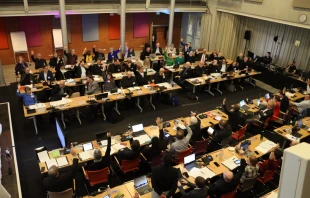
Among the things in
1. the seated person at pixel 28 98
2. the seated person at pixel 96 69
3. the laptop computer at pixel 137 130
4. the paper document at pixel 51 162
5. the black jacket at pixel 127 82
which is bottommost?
the paper document at pixel 51 162

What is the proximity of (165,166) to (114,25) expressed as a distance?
1403 cm

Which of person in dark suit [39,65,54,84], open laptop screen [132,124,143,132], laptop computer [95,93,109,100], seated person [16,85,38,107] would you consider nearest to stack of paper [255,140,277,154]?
open laptop screen [132,124,143,132]

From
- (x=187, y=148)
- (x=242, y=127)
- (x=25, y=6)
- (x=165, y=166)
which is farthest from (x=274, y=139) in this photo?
(x=25, y=6)

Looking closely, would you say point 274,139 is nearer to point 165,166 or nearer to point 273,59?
point 165,166

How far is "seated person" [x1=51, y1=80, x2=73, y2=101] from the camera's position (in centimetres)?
984

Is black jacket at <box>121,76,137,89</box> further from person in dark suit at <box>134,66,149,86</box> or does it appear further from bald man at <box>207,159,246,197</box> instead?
bald man at <box>207,159,246,197</box>

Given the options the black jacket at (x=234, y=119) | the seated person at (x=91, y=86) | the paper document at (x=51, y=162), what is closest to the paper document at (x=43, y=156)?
the paper document at (x=51, y=162)

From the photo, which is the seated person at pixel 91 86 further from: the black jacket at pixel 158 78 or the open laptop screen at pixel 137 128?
the open laptop screen at pixel 137 128

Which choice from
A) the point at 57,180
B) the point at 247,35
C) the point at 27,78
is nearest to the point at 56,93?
the point at 27,78

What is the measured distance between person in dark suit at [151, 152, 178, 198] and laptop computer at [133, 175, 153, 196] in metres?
0.31

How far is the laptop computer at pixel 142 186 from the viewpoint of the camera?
5684 millimetres

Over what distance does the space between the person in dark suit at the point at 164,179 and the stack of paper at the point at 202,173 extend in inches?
39.0

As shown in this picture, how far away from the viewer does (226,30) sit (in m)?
16.6

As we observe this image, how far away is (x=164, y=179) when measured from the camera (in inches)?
209
